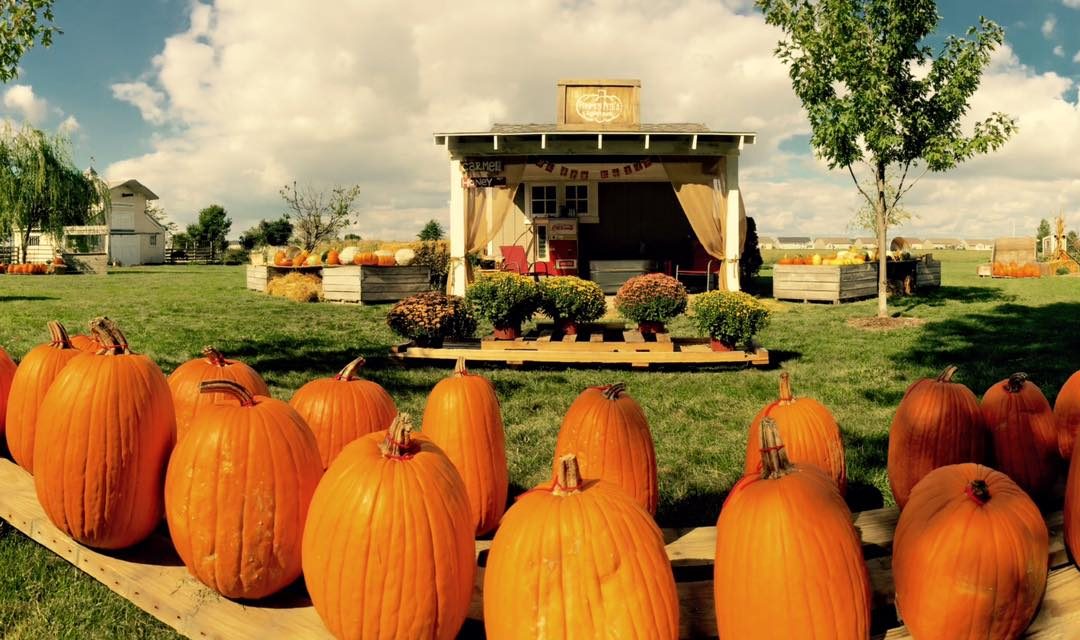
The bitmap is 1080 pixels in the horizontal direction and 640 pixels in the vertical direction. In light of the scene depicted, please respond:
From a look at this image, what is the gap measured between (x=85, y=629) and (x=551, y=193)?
18.1m

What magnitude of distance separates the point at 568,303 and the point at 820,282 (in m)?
8.67

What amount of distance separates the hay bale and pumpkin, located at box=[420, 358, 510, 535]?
565 inches

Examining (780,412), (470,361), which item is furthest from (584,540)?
(470,361)

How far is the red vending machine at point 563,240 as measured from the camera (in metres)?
18.8

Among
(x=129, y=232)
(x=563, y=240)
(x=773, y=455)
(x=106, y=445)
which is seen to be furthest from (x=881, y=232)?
(x=129, y=232)

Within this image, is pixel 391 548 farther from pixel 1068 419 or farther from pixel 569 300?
pixel 569 300

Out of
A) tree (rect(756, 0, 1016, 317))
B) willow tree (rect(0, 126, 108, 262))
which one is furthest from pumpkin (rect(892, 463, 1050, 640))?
willow tree (rect(0, 126, 108, 262))

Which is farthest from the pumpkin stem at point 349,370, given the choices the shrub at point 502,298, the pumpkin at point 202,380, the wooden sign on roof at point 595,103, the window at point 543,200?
the window at point 543,200

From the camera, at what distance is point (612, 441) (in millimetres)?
2053

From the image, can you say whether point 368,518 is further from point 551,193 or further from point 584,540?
point 551,193

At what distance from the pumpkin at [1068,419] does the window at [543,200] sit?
17681 mm

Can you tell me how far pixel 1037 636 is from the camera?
1.54 metres

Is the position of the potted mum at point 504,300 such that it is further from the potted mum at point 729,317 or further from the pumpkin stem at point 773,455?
the pumpkin stem at point 773,455

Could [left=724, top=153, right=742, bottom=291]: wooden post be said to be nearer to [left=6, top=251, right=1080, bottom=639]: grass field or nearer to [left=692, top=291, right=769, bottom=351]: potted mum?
[left=6, top=251, right=1080, bottom=639]: grass field
